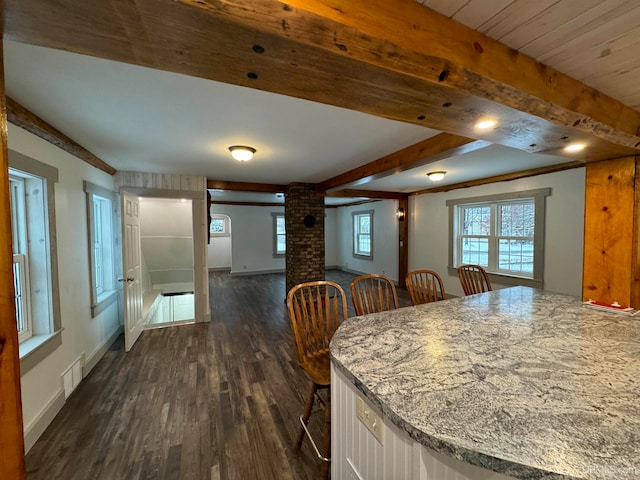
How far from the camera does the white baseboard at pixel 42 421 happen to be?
5.73 ft

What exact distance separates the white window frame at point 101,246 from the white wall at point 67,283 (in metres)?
0.10

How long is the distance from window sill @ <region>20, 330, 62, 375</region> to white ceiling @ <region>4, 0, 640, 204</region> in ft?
5.44

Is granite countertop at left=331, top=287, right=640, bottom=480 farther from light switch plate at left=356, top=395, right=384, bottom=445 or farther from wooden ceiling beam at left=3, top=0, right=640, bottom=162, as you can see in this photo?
wooden ceiling beam at left=3, top=0, right=640, bottom=162

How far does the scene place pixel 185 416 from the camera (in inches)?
81.5

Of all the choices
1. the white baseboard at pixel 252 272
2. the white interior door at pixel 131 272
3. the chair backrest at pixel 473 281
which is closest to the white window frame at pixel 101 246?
the white interior door at pixel 131 272

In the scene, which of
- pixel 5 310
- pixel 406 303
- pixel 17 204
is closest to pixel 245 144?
pixel 17 204

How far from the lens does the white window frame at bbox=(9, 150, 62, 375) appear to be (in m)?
1.99

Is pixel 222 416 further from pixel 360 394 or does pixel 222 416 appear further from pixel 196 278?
pixel 196 278

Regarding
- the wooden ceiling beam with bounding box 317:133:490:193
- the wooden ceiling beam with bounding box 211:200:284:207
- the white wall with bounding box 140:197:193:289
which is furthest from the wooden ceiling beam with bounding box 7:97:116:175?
the wooden ceiling beam with bounding box 211:200:284:207

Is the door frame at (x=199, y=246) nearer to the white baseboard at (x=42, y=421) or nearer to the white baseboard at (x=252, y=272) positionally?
the white baseboard at (x=42, y=421)

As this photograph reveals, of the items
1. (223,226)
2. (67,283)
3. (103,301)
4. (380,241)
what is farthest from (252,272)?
(67,283)

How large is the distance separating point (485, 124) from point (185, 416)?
2849 millimetres

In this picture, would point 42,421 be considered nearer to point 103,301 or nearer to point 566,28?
point 103,301

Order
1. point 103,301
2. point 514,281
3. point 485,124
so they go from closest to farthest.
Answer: point 485,124 < point 103,301 < point 514,281
